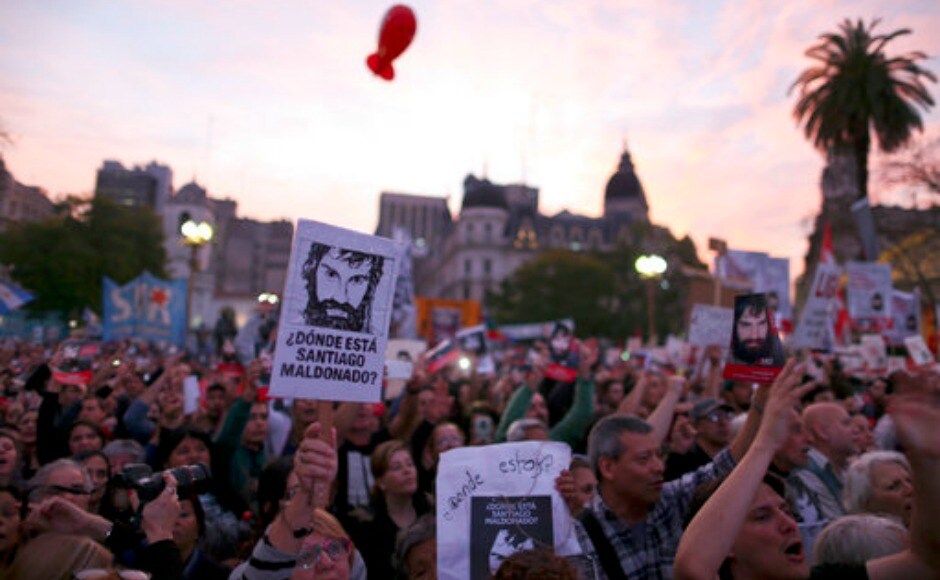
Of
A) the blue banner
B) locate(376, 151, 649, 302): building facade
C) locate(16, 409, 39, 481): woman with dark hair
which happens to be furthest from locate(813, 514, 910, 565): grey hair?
locate(376, 151, 649, 302): building facade

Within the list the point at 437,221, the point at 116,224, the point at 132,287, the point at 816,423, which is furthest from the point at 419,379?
the point at 437,221

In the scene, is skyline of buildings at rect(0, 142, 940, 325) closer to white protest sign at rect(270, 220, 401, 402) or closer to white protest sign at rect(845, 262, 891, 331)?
white protest sign at rect(845, 262, 891, 331)

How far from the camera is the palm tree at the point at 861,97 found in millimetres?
25750

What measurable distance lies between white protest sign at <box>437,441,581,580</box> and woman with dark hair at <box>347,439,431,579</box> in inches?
58.8

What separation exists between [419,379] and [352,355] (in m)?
4.01

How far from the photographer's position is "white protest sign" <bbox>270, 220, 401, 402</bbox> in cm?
351

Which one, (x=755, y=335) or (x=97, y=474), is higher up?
(x=755, y=335)

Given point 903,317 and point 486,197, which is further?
point 486,197

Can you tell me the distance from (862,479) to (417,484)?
290cm

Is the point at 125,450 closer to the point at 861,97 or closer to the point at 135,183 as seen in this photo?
the point at 861,97

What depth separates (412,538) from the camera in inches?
152

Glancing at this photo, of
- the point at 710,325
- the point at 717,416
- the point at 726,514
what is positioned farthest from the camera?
the point at 710,325

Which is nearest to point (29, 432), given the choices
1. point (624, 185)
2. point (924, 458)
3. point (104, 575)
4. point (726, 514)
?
point (104, 575)

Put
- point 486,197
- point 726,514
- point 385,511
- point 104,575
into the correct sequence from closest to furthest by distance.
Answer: point 726,514 → point 104,575 → point 385,511 → point 486,197
